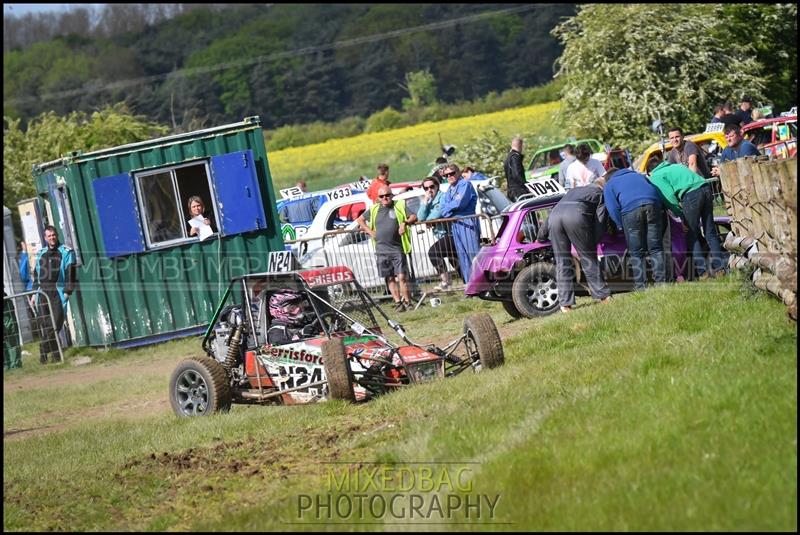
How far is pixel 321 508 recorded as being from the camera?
7.33 m

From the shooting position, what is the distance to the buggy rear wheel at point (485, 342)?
11602 millimetres

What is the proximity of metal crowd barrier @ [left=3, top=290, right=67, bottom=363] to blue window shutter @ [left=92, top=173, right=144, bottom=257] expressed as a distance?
167 cm

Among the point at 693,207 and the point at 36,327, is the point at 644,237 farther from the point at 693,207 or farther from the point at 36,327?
the point at 36,327

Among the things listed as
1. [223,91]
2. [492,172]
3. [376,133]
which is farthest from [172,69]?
[492,172]

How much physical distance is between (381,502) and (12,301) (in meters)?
15.1

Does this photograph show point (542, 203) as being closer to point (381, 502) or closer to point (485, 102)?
point (381, 502)

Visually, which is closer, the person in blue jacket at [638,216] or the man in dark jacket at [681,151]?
the person in blue jacket at [638,216]

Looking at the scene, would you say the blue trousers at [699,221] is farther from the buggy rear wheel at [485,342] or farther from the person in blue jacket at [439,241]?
the person in blue jacket at [439,241]

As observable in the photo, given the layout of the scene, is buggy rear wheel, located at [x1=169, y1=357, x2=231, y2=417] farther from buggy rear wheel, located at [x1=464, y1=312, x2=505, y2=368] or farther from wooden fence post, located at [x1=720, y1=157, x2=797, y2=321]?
wooden fence post, located at [x1=720, y1=157, x2=797, y2=321]

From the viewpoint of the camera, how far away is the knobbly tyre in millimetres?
11594

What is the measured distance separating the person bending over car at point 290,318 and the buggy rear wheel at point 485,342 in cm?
171

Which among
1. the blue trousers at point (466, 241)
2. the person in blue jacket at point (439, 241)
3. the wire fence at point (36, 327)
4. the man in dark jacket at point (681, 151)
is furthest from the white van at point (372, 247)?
the wire fence at point (36, 327)

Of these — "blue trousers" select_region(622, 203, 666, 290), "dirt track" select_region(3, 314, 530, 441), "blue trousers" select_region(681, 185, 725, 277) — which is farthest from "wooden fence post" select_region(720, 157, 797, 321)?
"dirt track" select_region(3, 314, 530, 441)

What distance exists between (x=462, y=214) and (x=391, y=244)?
121cm
